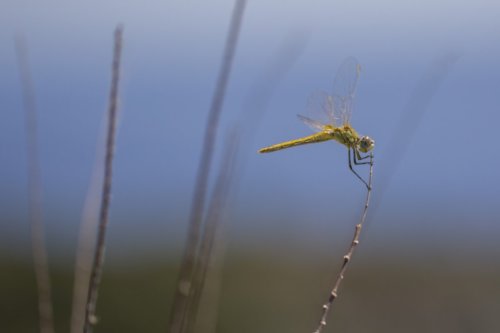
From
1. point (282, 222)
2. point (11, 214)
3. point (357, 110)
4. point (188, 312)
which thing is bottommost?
point (11, 214)

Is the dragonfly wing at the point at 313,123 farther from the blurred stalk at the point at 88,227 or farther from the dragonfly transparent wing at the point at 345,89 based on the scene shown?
the blurred stalk at the point at 88,227

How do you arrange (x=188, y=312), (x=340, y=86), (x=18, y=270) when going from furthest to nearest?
(x=18, y=270) < (x=340, y=86) < (x=188, y=312)

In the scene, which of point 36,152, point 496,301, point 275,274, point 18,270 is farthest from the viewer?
point 275,274

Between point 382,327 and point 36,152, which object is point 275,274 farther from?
point 36,152

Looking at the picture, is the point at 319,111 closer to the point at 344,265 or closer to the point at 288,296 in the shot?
the point at 344,265

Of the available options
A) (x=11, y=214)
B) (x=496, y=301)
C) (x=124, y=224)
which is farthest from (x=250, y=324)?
(x=11, y=214)

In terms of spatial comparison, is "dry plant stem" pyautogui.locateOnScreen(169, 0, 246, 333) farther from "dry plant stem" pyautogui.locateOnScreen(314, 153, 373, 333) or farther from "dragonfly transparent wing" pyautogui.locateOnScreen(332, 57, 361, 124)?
"dragonfly transparent wing" pyautogui.locateOnScreen(332, 57, 361, 124)
